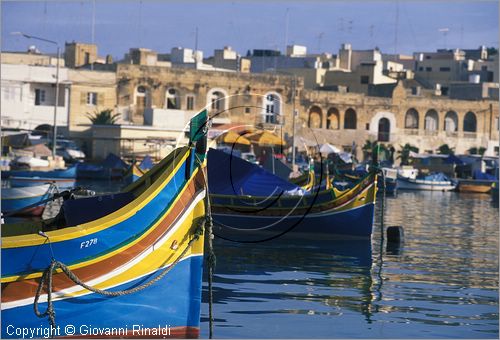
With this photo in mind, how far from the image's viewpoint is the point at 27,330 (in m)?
11.1

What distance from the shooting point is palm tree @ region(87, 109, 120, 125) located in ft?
204

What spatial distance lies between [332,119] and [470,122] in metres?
12.9

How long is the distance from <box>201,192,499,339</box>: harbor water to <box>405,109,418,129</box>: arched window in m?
47.6

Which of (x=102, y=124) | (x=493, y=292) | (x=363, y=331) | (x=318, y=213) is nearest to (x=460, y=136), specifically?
(x=102, y=124)

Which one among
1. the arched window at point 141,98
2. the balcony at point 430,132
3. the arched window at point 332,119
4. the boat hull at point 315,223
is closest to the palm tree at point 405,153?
the balcony at point 430,132

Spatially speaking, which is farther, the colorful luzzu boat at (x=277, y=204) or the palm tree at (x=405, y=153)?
the palm tree at (x=405, y=153)

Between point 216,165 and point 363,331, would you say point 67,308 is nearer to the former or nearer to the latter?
point 363,331

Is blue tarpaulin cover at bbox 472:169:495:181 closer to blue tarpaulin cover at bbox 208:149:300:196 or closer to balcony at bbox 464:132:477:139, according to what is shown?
balcony at bbox 464:132:477:139

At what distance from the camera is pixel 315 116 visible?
239ft

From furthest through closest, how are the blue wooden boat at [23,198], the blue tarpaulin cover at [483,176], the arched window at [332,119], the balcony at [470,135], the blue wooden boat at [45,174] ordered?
the balcony at [470,135] → the arched window at [332,119] → the blue tarpaulin cover at [483,176] → the blue wooden boat at [45,174] → the blue wooden boat at [23,198]

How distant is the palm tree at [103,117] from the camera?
62156 mm

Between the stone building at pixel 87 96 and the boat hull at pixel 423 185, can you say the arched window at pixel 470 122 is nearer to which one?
the boat hull at pixel 423 185

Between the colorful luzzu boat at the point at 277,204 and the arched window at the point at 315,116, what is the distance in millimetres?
46496

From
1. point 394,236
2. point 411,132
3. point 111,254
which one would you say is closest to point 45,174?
point 394,236
